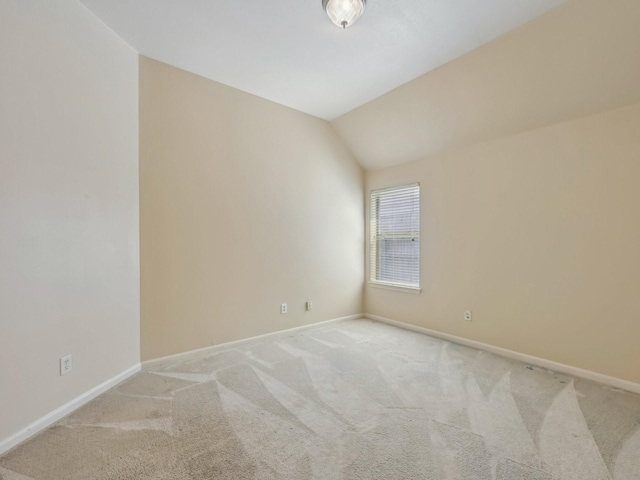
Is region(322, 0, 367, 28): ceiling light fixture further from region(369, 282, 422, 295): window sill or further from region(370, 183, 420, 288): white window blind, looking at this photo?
region(369, 282, 422, 295): window sill

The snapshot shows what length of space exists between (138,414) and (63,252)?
1199 mm

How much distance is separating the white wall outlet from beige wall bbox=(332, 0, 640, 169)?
145 inches

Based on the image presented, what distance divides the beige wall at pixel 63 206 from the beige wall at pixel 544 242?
325 cm

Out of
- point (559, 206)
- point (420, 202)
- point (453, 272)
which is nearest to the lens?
point (559, 206)

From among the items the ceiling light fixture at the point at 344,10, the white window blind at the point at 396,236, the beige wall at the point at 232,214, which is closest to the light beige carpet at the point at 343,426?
the beige wall at the point at 232,214

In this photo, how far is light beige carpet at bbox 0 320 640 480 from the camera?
1.52 m

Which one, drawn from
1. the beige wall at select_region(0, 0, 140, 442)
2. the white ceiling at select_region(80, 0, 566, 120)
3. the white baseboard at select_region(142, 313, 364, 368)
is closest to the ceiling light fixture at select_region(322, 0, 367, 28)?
the white ceiling at select_region(80, 0, 566, 120)

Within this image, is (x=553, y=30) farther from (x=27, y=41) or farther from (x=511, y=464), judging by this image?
(x=27, y=41)

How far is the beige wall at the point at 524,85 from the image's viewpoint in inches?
81.0

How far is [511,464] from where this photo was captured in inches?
60.9

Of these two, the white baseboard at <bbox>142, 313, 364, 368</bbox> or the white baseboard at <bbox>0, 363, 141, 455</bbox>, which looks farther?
the white baseboard at <bbox>142, 313, 364, 368</bbox>

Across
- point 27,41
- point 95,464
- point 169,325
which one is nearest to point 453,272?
point 169,325

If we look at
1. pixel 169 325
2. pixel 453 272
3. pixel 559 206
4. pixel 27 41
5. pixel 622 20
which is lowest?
pixel 169 325

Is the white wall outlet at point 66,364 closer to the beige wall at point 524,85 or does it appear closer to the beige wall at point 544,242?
the beige wall at point 544,242
